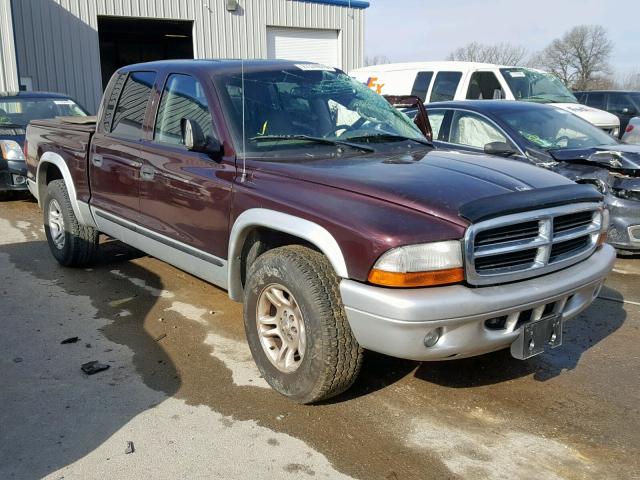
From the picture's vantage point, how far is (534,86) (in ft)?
37.3

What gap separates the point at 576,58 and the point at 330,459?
6597 cm

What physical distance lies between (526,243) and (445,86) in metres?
→ 8.94

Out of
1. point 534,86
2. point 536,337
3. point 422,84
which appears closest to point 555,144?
point 536,337

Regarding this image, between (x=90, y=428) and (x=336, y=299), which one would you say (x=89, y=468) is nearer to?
(x=90, y=428)

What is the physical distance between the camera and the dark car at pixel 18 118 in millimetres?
8984

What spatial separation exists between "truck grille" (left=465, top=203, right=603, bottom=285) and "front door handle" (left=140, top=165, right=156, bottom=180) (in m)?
2.46

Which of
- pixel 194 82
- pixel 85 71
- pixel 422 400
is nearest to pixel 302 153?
pixel 194 82

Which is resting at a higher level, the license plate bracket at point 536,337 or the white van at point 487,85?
the white van at point 487,85

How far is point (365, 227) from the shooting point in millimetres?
2887

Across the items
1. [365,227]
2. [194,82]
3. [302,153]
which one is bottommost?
[365,227]

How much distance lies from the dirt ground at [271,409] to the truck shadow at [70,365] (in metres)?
0.01

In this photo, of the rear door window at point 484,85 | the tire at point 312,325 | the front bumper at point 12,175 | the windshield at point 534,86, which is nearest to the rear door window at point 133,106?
the tire at point 312,325

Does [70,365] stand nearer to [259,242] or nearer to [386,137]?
[259,242]

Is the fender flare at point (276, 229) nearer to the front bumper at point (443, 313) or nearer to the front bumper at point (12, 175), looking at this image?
the front bumper at point (443, 313)
